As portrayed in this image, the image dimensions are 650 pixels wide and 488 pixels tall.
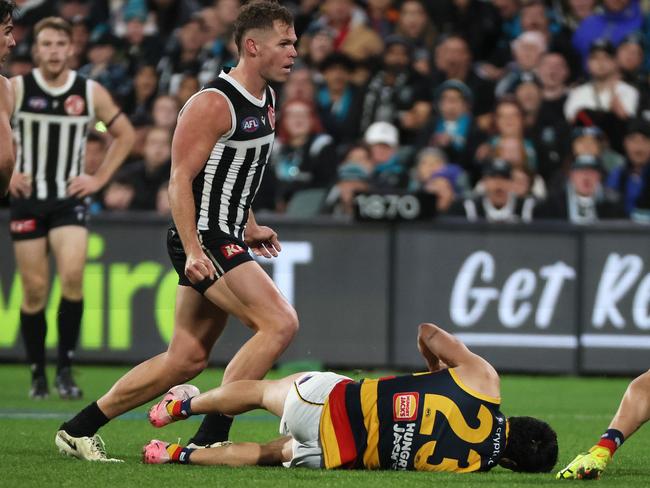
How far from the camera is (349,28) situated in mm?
16797

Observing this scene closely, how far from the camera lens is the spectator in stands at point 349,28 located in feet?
54.1

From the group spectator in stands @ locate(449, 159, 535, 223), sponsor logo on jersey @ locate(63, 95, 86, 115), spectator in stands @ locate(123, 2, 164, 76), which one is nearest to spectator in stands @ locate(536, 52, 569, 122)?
spectator in stands @ locate(449, 159, 535, 223)

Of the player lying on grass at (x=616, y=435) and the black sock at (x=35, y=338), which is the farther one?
the black sock at (x=35, y=338)

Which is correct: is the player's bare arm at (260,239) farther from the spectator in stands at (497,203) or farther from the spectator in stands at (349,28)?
the spectator in stands at (349,28)

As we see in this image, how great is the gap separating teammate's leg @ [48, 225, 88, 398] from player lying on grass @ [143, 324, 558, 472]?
3703mm

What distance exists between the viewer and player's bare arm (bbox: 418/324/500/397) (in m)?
6.70

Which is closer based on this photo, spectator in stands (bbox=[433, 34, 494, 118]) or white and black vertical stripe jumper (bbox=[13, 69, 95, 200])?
white and black vertical stripe jumper (bbox=[13, 69, 95, 200])

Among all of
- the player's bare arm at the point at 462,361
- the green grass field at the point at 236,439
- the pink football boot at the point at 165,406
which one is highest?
the player's bare arm at the point at 462,361

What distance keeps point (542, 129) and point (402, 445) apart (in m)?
8.77

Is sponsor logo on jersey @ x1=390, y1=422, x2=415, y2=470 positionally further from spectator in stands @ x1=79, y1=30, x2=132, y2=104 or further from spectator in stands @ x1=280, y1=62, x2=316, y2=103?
spectator in stands @ x1=79, y1=30, x2=132, y2=104

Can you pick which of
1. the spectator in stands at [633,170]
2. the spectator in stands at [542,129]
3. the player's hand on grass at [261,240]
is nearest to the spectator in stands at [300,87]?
the spectator in stands at [542,129]

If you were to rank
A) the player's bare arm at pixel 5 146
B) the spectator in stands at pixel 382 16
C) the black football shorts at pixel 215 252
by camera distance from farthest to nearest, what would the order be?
the spectator in stands at pixel 382 16 → the black football shorts at pixel 215 252 → the player's bare arm at pixel 5 146

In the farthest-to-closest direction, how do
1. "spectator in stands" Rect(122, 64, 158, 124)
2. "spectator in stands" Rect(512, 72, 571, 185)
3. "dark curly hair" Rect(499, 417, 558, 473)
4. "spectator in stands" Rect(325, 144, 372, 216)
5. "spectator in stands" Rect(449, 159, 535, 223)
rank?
"spectator in stands" Rect(122, 64, 158, 124) → "spectator in stands" Rect(512, 72, 571, 185) → "spectator in stands" Rect(325, 144, 372, 216) → "spectator in stands" Rect(449, 159, 535, 223) → "dark curly hair" Rect(499, 417, 558, 473)

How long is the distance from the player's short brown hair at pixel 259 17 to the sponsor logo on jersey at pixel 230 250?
103 cm
